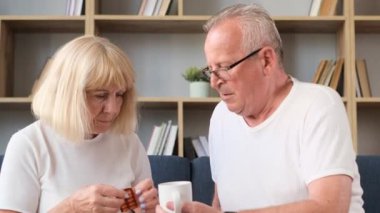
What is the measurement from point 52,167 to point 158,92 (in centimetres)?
165

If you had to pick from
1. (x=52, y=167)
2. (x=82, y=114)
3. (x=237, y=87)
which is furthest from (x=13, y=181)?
(x=237, y=87)

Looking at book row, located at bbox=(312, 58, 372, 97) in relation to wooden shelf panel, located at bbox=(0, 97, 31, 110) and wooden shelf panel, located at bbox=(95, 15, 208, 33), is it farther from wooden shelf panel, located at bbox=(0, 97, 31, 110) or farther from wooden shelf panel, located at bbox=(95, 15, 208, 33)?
wooden shelf panel, located at bbox=(0, 97, 31, 110)

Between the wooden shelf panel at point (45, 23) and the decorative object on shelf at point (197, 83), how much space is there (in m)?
0.63

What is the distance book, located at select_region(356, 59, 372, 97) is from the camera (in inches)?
119

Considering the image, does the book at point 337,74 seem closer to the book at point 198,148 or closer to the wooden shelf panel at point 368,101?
the wooden shelf panel at point 368,101

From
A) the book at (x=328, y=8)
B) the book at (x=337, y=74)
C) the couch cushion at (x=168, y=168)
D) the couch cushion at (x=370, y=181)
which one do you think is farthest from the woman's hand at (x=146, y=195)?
the book at (x=328, y=8)

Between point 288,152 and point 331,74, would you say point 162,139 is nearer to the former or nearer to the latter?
point 331,74

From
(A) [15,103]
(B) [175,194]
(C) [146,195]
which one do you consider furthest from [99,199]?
(A) [15,103]

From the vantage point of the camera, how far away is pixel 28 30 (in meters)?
3.21

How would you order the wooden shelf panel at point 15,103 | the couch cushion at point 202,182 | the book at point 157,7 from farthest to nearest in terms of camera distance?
the book at point 157,7
the wooden shelf panel at point 15,103
the couch cushion at point 202,182

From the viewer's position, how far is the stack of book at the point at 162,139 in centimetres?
301

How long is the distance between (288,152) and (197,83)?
1547 millimetres

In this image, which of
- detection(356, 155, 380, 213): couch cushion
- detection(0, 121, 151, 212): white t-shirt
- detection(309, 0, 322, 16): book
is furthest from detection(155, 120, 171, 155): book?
detection(0, 121, 151, 212): white t-shirt

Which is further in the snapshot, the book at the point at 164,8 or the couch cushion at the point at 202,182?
the book at the point at 164,8
